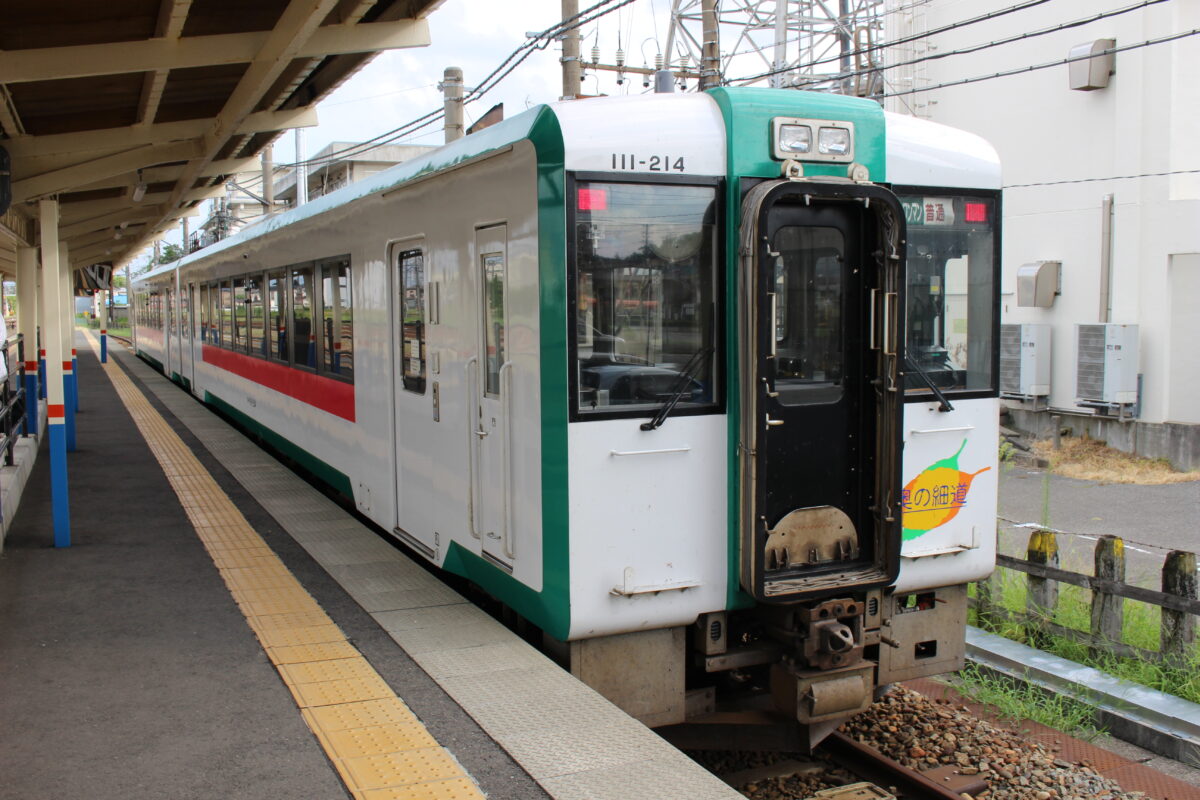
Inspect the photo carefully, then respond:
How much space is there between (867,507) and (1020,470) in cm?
1419

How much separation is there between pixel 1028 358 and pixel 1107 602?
13.4 m

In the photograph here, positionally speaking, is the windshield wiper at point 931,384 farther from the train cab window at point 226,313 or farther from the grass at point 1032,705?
the train cab window at point 226,313

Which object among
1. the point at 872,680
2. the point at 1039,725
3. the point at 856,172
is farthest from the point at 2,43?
the point at 1039,725

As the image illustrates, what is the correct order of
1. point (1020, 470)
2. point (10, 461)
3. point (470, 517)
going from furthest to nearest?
point (1020, 470) < point (10, 461) < point (470, 517)

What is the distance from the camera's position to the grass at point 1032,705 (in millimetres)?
5738

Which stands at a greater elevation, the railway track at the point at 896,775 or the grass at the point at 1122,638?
the grass at the point at 1122,638

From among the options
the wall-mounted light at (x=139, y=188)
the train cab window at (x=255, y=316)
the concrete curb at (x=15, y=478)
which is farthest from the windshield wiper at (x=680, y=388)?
the wall-mounted light at (x=139, y=188)

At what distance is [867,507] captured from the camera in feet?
16.1

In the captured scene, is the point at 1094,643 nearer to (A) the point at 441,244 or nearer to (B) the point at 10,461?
(A) the point at 441,244

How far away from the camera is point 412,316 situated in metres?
6.47

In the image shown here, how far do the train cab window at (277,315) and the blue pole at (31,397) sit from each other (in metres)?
2.76

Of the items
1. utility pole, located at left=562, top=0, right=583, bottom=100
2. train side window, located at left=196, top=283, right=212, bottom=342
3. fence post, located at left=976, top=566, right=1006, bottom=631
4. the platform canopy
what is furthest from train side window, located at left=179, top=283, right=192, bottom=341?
fence post, located at left=976, top=566, right=1006, bottom=631

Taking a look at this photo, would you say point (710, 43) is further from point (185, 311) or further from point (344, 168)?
point (344, 168)

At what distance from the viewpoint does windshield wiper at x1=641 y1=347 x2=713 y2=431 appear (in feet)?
14.8
